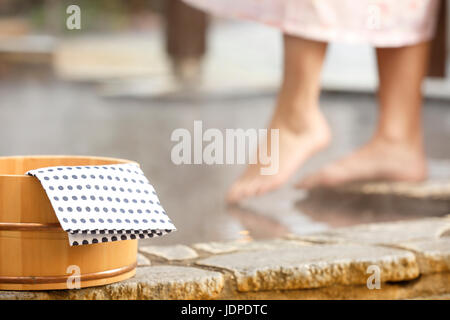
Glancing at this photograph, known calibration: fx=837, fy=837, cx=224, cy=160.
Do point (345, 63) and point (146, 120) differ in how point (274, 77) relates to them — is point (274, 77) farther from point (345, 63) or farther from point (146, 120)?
point (146, 120)

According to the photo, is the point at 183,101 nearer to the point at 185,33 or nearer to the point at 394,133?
the point at 185,33

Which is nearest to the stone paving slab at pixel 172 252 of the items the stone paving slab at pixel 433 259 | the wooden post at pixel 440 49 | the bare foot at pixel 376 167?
the stone paving slab at pixel 433 259

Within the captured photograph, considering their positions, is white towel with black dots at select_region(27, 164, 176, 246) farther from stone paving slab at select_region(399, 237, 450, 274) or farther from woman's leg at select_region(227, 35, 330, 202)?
woman's leg at select_region(227, 35, 330, 202)

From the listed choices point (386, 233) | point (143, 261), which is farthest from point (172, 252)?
point (386, 233)

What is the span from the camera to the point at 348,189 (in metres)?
1.72

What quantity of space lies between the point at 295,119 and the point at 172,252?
23.6 inches

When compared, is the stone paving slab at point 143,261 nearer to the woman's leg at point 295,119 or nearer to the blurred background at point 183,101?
the blurred background at point 183,101

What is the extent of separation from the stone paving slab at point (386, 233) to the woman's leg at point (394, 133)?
40 cm

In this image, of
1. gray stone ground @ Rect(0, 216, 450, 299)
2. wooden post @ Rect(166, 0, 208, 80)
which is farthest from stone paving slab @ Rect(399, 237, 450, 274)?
wooden post @ Rect(166, 0, 208, 80)

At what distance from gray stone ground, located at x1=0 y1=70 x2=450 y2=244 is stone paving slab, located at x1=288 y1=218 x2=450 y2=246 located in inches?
4.5

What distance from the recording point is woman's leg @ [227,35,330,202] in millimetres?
1647

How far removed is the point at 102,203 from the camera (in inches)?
38.2
